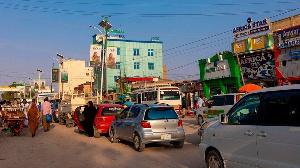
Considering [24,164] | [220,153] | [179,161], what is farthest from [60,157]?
[220,153]

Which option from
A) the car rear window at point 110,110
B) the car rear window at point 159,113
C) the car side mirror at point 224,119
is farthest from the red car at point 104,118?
the car side mirror at point 224,119

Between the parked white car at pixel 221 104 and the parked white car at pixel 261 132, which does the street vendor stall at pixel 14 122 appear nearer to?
the parked white car at pixel 221 104

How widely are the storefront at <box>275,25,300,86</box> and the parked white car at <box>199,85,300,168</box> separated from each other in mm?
20395

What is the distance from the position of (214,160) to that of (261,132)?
174 cm

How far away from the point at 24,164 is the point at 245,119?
6469 mm

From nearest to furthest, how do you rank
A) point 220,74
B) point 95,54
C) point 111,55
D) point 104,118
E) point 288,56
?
point 104,118 < point 288,56 < point 95,54 < point 111,55 < point 220,74

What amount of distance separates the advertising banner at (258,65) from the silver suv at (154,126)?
19.7 metres

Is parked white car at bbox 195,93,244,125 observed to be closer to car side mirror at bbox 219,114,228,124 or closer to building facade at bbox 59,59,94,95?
car side mirror at bbox 219,114,228,124

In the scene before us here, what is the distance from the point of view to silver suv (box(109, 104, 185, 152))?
10.9 metres

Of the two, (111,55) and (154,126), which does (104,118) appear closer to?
(154,126)

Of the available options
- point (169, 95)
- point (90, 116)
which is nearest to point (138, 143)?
point (90, 116)

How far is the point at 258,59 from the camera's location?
98.1 feet

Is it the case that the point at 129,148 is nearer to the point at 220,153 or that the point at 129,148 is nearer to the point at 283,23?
the point at 220,153

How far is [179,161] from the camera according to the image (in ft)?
29.6
